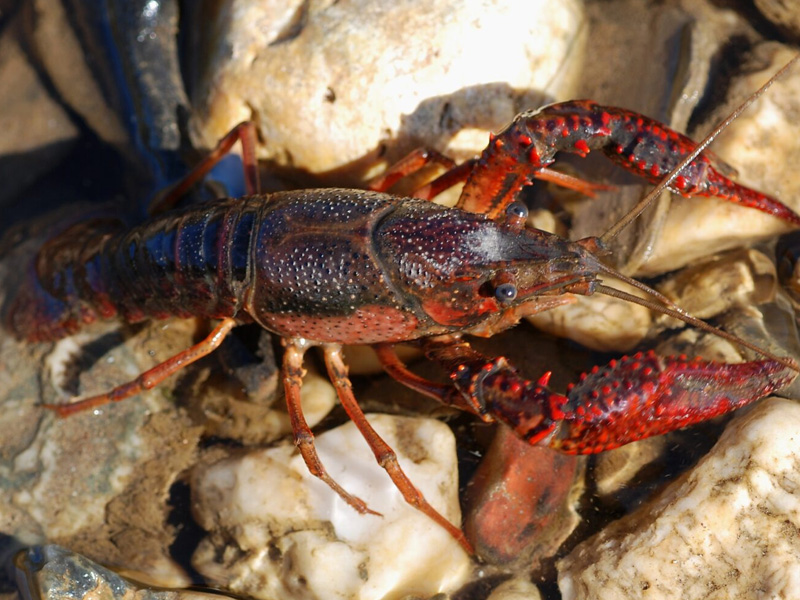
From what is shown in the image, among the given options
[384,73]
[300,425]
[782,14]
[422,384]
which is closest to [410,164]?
[384,73]

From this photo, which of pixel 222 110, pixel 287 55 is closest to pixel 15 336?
pixel 222 110

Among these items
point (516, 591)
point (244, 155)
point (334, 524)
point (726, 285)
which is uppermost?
point (244, 155)

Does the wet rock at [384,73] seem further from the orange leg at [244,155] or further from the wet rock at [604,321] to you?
the wet rock at [604,321]

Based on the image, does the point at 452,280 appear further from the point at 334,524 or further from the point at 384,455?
the point at 334,524

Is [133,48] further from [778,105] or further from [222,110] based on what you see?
[778,105]

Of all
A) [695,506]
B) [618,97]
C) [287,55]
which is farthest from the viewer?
[618,97]

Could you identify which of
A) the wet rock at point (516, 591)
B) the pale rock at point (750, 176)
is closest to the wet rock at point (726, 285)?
the pale rock at point (750, 176)
